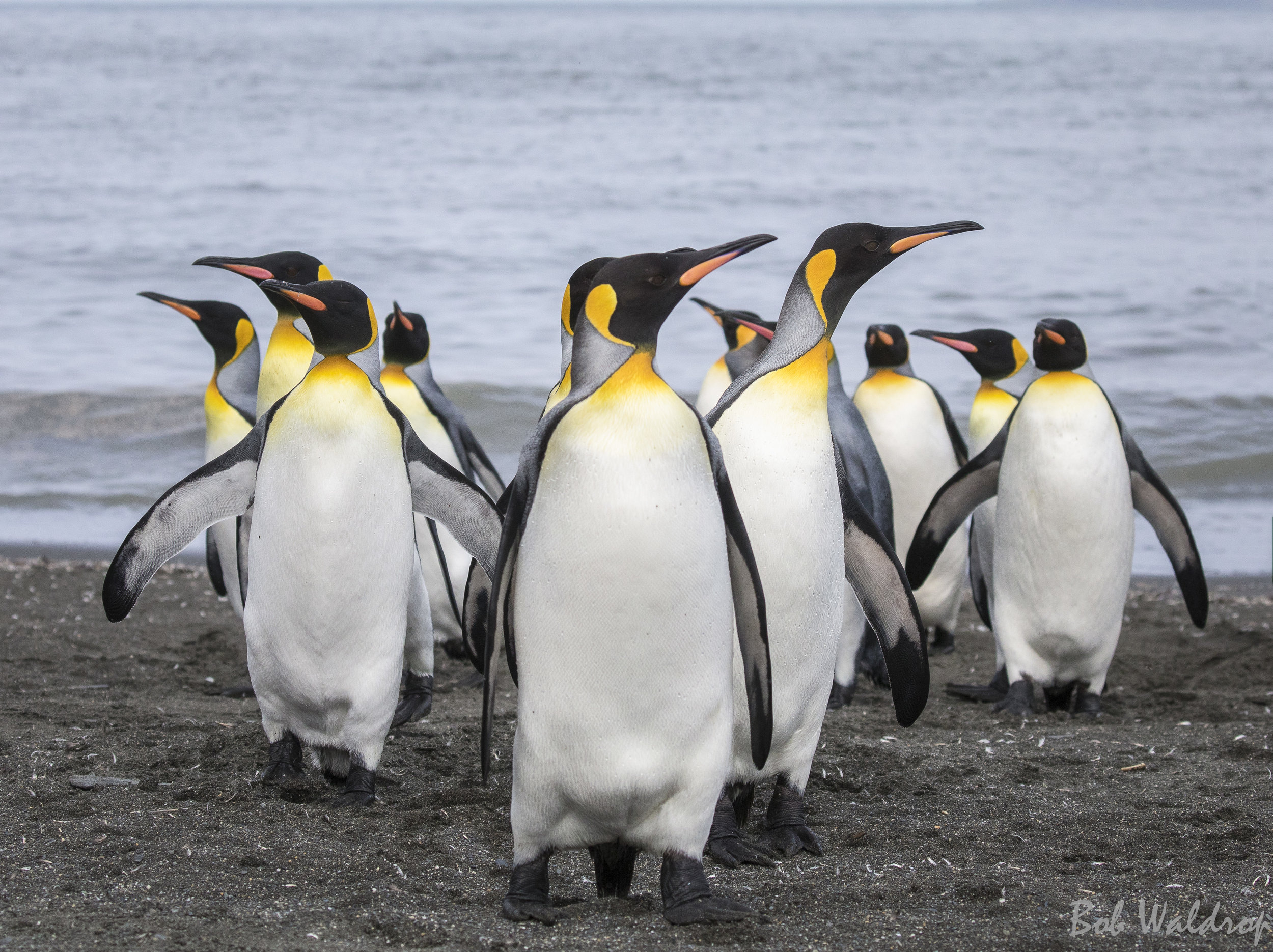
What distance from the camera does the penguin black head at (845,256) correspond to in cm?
384

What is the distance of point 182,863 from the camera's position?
3.33m

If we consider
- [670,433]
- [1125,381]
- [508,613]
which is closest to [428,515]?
[508,613]

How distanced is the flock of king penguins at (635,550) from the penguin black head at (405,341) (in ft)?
0.05

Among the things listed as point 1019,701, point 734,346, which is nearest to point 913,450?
point 734,346

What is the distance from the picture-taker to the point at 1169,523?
18.5 feet

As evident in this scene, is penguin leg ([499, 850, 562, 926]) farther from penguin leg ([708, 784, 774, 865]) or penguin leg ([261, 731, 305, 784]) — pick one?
penguin leg ([261, 731, 305, 784])

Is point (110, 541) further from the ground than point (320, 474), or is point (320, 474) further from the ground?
point (320, 474)

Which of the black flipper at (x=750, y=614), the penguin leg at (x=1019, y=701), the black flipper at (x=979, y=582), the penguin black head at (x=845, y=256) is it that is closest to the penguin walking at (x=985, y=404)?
the black flipper at (x=979, y=582)

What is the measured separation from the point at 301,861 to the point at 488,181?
26.0 meters

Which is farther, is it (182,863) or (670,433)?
(182,863)

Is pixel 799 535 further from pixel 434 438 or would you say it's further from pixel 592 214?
pixel 592 214

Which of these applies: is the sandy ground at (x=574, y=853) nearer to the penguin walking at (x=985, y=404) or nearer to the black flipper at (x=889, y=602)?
the black flipper at (x=889, y=602)

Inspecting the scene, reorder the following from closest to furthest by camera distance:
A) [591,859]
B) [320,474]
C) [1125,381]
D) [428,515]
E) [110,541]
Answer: [591,859]
[320,474]
[428,515]
[110,541]
[1125,381]

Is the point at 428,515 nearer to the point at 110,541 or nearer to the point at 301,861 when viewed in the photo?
the point at 301,861
